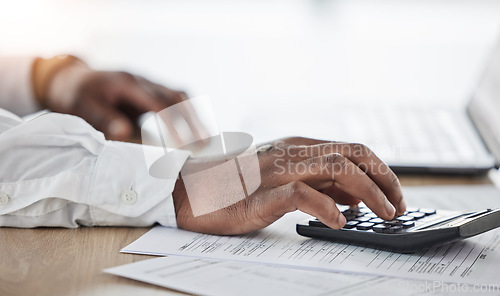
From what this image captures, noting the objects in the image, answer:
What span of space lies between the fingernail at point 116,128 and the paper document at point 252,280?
0.56 m

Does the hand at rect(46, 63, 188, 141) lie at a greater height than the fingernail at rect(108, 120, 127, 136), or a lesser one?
greater

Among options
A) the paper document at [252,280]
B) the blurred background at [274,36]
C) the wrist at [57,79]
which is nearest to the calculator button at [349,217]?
the paper document at [252,280]

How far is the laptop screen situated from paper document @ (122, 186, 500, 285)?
402 millimetres

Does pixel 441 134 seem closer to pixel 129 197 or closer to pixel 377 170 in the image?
pixel 377 170

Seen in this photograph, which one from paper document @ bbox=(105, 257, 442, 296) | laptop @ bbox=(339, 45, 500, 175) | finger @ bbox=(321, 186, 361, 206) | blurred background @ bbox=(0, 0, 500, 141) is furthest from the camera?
blurred background @ bbox=(0, 0, 500, 141)

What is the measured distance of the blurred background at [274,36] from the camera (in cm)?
247

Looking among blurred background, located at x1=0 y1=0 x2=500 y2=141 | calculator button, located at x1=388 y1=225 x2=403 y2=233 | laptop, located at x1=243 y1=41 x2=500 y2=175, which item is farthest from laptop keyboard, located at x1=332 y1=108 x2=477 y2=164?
blurred background, located at x1=0 y1=0 x2=500 y2=141

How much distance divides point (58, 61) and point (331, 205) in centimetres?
86

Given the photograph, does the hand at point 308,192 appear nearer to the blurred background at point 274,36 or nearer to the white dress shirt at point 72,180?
the white dress shirt at point 72,180

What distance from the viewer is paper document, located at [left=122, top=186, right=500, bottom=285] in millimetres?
560

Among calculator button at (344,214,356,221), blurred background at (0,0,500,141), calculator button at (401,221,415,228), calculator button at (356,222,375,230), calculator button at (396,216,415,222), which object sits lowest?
blurred background at (0,0,500,141)

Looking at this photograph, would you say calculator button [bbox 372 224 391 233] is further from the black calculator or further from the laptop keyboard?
the laptop keyboard

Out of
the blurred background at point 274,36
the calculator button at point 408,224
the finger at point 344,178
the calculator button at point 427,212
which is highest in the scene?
the finger at point 344,178

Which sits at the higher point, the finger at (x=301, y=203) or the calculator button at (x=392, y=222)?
the finger at (x=301, y=203)
